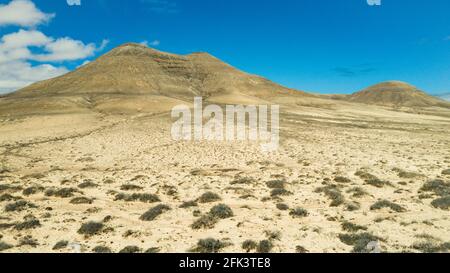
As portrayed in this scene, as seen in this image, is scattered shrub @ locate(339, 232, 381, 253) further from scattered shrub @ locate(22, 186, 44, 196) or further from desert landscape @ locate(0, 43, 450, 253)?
scattered shrub @ locate(22, 186, 44, 196)

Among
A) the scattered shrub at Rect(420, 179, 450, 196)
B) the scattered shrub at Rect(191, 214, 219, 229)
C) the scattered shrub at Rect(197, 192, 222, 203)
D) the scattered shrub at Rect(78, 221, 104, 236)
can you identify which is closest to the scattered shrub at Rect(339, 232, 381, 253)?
the scattered shrub at Rect(191, 214, 219, 229)

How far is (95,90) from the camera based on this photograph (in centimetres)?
11381

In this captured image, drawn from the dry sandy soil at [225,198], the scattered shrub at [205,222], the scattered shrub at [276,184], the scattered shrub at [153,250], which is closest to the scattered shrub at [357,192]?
the dry sandy soil at [225,198]

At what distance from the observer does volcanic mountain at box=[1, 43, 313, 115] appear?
98.8 metres

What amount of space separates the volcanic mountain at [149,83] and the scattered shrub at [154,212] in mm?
67964

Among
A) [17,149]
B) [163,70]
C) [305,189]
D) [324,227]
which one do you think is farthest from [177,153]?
[163,70]

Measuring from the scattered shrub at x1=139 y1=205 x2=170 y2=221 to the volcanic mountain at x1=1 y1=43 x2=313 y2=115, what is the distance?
6796cm

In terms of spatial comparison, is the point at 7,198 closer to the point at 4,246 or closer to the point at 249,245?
the point at 4,246

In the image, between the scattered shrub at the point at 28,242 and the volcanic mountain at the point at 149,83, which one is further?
the volcanic mountain at the point at 149,83

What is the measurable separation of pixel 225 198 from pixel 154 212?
3.97 metres

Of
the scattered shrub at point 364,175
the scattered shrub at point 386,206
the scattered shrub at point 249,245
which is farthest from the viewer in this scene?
the scattered shrub at point 364,175

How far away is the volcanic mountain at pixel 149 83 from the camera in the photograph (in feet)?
324

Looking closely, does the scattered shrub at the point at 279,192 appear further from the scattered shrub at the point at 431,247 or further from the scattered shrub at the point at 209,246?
the scattered shrub at the point at 431,247

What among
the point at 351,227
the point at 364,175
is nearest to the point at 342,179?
the point at 364,175
